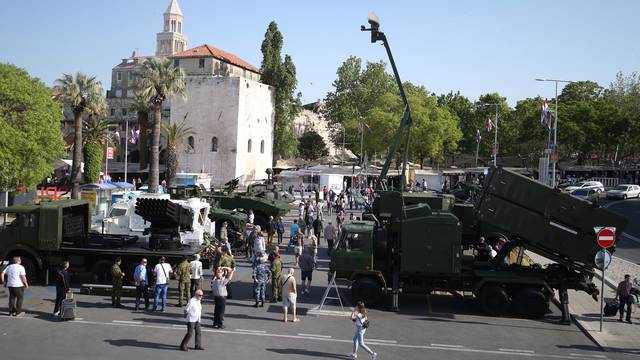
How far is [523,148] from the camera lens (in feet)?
272

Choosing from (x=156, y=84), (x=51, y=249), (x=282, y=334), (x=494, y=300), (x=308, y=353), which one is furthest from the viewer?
(x=156, y=84)

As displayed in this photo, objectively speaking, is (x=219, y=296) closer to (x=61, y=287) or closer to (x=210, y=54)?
(x=61, y=287)

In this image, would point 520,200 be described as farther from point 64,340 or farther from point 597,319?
point 64,340

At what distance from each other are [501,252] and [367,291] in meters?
3.87

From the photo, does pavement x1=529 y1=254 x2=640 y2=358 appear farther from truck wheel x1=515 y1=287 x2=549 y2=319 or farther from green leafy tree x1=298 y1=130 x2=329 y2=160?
green leafy tree x1=298 y1=130 x2=329 y2=160

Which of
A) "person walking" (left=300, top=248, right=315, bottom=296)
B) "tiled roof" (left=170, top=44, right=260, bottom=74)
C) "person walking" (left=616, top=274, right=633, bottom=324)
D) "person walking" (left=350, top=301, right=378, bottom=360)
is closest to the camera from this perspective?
"person walking" (left=350, top=301, right=378, bottom=360)

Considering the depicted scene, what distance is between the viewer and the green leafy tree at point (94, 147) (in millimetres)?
51688

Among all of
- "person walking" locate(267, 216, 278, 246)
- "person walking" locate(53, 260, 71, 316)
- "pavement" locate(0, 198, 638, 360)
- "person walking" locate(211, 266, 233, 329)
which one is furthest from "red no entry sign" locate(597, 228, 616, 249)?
"person walking" locate(267, 216, 278, 246)

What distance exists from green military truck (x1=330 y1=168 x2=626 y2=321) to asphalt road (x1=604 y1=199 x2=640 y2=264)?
1.42 m

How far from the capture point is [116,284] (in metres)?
16.1

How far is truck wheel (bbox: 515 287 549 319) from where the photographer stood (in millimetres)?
16578

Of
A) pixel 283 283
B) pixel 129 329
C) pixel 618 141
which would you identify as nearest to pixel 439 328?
pixel 283 283

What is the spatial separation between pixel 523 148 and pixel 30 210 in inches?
2899

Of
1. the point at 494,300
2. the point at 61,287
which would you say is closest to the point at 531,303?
the point at 494,300
